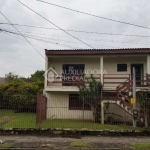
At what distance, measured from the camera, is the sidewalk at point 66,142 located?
9.32 m

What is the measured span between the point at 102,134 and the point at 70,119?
486 cm

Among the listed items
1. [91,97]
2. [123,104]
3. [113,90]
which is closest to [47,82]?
[91,97]

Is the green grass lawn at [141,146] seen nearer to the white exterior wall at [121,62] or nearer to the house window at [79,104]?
the house window at [79,104]

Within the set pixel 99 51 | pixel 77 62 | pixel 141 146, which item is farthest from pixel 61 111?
pixel 141 146

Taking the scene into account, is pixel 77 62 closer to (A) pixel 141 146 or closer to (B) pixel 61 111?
(B) pixel 61 111

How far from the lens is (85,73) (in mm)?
19000

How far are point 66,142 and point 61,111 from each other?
7.44 metres

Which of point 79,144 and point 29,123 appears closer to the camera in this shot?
point 79,144

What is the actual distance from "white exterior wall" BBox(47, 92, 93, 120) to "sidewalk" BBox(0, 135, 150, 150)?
4962mm

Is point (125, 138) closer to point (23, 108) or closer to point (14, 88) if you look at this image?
point (23, 108)

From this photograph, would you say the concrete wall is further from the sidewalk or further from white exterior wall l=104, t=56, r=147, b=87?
the sidewalk

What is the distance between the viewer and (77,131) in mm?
11914

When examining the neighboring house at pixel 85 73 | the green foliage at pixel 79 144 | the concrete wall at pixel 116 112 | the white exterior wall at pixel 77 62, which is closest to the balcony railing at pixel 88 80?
the neighboring house at pixel 85 73

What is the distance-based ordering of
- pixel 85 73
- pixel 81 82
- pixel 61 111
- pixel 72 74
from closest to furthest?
pixel 81 82, pixel 61 111, pixel 72 74, pixel 85 73
